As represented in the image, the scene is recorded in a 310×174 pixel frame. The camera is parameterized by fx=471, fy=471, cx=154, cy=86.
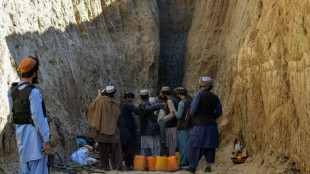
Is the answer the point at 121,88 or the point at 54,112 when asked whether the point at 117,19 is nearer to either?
the point at 121,88

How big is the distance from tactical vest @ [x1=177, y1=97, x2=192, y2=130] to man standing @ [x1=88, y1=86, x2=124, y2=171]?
133cm

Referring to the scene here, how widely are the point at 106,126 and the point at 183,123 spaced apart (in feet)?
5.36

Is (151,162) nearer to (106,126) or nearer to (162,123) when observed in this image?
(106,126)

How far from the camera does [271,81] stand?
26.6ft

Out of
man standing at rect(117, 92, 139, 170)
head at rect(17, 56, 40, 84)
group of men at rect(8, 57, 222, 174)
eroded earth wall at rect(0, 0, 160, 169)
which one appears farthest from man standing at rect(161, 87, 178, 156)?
head at rect(17, 56, 40, 84)

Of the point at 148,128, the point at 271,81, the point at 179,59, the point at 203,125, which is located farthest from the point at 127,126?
the point at 179,59

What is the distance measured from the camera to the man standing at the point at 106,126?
9.61 m

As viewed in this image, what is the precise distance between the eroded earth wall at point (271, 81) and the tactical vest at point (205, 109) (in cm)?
96

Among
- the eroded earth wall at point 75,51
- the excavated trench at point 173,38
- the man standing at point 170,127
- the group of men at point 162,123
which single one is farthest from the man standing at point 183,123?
the excavated trench at point 173,38

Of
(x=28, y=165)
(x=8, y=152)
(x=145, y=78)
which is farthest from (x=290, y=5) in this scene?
(x=145, y=78)

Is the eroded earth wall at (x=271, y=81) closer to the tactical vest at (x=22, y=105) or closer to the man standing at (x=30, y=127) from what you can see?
the man standing at (x=30, y=127)

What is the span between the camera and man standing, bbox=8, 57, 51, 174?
505 centimetres

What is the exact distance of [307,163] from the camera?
20.7ft

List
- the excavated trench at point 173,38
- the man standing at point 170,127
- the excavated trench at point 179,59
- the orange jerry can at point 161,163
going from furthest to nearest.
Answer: the excavated trench at point 173,38 → the man standing at point 170,127 → the orange jerry can at point 161,163 → the excavated trench at point 179,59
